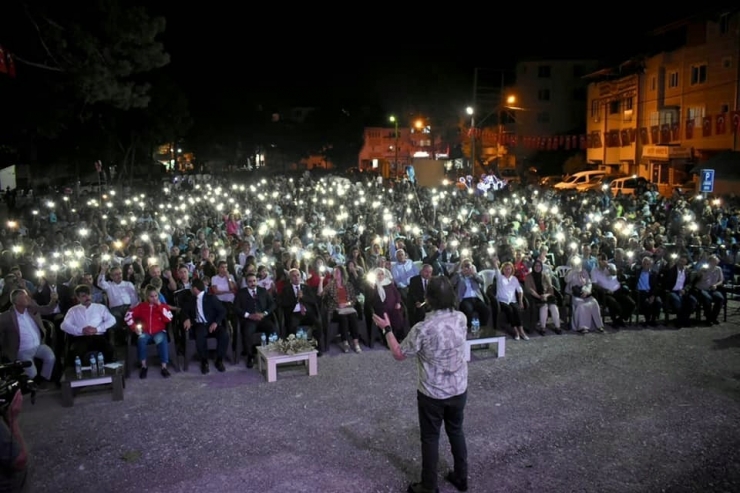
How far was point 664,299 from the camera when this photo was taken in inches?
425

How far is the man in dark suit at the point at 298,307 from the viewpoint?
955cm

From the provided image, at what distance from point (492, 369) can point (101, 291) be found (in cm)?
568

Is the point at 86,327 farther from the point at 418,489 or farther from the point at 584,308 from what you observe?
the point at 584,308

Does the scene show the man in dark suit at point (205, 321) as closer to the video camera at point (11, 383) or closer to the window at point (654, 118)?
the video camera at point (11, 383)

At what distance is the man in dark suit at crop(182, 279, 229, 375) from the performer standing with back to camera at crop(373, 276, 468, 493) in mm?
4333

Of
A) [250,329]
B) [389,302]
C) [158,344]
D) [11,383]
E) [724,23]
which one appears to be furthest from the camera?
[724,23]

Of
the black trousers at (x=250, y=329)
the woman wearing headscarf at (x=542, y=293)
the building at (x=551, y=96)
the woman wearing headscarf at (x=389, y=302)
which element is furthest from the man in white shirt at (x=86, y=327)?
the building at (x=551, y=96)

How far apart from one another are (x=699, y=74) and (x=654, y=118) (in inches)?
163

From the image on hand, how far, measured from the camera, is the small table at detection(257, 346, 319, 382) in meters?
8.13

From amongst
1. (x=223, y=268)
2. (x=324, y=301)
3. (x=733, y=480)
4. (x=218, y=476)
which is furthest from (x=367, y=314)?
(x=733, y=480)

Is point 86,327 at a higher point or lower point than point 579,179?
lower

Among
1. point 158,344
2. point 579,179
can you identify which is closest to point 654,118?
point 579,179

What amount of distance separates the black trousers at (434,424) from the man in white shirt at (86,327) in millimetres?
4768

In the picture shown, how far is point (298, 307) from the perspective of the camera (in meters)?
9.70
